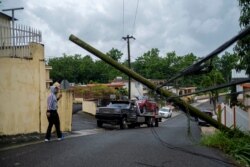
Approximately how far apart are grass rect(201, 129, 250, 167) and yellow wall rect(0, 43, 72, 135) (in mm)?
6107

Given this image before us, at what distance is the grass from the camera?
1120 cm

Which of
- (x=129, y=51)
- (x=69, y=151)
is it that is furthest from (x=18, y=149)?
(x=129, y=51)

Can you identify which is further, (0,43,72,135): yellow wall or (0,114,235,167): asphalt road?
(0,43,72,135): yellow wall

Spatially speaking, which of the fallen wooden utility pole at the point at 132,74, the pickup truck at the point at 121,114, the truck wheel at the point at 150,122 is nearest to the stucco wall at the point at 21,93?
the fallen wooden utility pole at the point at 132,74

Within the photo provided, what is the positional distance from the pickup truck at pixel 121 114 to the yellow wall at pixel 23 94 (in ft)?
42.4

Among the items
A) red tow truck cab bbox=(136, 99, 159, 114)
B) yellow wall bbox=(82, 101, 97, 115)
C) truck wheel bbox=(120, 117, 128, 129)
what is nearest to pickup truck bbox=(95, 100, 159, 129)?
truck wheel bbox=(120, 117, 128, 129)

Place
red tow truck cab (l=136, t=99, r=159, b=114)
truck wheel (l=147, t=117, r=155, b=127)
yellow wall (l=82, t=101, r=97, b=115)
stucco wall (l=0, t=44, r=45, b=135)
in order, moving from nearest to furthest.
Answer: stucco wall (l=0, t=44, r=45, b=135) → red tow truck cab (l=136, t=99, r=159, b=114) → truck wheel (l=147, t=117, r=155, b=127) → yellow wall (l=82, t=101, r=97, b=115)

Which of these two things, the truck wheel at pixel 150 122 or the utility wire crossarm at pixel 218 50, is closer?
the utility wire crossarm at pixel 218 50

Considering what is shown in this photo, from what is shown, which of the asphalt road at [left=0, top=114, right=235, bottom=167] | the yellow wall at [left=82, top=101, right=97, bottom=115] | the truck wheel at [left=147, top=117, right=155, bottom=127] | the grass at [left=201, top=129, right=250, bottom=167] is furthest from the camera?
the yellow wall at [left=82, top=101, right=97, bottom=115]

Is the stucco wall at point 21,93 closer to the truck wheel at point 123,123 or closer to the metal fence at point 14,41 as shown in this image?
the metal fence at point 14,41

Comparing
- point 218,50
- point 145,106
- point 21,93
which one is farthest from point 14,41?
point 145,106

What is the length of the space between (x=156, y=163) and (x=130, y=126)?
23314mm

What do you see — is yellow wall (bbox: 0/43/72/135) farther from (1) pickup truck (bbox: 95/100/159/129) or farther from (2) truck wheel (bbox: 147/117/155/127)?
(2) truck wheel (bbox: 147/117/155/127)

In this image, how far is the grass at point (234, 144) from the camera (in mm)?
11195
